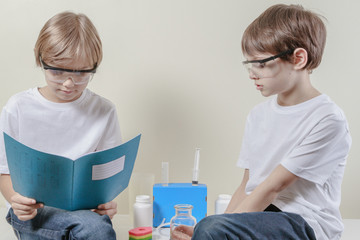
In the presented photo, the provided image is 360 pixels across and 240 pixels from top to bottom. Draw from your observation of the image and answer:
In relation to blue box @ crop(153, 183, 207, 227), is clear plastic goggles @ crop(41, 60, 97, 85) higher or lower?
higher

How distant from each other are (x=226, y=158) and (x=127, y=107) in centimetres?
44

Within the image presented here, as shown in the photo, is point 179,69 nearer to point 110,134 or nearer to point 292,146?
point 110,134

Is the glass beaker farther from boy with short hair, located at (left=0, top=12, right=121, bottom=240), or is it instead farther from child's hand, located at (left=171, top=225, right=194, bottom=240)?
boy with short hair, located at (left=0, top=12, right=121, bottom=240)

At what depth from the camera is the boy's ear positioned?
1051 millimetres

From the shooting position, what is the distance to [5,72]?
5.16 ft

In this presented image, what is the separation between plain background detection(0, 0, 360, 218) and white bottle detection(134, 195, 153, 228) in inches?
8.9

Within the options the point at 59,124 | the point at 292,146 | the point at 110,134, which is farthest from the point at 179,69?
the point at 292,146

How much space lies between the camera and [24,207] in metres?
1.03

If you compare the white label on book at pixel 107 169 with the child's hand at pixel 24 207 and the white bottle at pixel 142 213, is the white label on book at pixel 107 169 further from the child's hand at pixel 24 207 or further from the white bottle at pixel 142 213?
the white bottle at pixel 142 213

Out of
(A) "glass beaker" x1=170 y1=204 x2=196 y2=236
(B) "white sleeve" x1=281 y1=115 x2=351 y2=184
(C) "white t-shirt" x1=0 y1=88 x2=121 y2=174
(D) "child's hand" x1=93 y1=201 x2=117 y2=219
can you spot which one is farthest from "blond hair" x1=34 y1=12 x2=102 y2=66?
(B) "white sleeve" x1=281 y1=115 x2=351 y2=184

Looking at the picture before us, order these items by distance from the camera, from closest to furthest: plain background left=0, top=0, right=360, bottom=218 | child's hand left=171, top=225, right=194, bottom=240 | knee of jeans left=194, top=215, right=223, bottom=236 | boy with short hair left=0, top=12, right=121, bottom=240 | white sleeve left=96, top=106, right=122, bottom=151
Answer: knee of jeans left=194, top=215, right=223, bottom=236 → boy with short hair left=0, top=12, right=121, bottom=240 → child's hand left=171, top=225, right=194, bottom=240 → white sleeve left=96, top=106, right=122, bottom=151 → plain background left=0, top=0, right=360, bottom=218

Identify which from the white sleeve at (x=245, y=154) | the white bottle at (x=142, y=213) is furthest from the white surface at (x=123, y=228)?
the white sleeve at (x=245, y=154)

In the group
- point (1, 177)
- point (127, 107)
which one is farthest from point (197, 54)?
point (1, 177)

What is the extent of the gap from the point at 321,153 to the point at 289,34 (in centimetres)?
31
